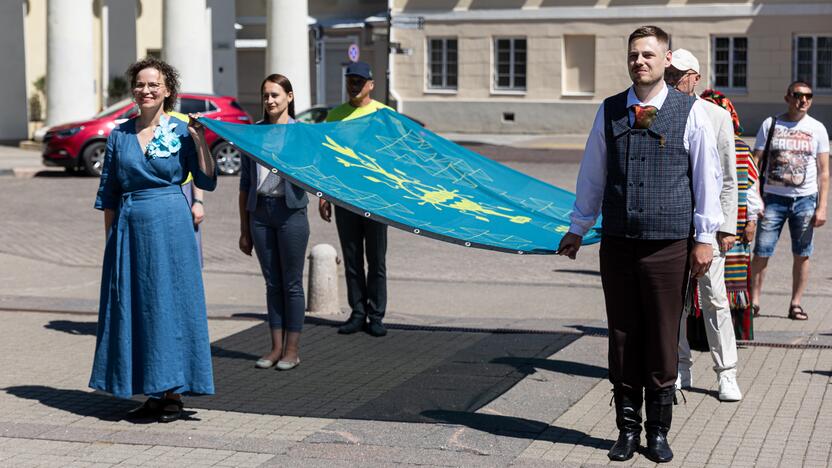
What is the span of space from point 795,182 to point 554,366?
117 inches

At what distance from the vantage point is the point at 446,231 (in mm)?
7824

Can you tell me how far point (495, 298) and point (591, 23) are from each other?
30.7 m

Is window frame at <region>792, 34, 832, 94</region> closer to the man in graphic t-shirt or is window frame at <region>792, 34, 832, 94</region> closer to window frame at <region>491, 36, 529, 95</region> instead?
window frame at <region>491, 36, 529, 95</region>

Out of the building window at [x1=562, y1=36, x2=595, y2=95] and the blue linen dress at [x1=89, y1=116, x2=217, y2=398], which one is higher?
the building window at [x1=562, y1=36, x2=595, y2=95]

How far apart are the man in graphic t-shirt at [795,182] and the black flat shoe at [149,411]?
16.5 ft

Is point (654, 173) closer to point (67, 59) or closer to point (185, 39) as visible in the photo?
point (185, 39)

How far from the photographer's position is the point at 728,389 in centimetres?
789

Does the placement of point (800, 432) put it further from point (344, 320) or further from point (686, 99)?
point (344, 320)

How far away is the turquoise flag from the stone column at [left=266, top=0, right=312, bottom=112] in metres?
25.8

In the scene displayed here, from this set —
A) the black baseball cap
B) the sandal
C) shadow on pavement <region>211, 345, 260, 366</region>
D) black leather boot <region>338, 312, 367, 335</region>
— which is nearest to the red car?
black leather boot <region>338, 312, 367, 335</region>

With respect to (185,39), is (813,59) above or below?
below

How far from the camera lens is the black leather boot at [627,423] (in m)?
6.63

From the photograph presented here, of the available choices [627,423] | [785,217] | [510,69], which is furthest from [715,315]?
[510,69]

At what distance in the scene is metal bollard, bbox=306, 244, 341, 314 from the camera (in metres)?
11.0
